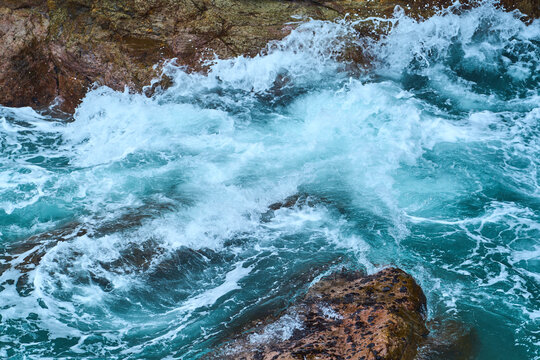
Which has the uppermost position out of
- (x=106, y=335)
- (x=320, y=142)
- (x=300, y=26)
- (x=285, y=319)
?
(x=300, y=26)

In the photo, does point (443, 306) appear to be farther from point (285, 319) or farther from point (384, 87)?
point (384, 87)

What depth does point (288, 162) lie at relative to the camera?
7.51m

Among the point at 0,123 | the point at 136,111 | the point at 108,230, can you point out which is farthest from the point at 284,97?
the point at 0,123

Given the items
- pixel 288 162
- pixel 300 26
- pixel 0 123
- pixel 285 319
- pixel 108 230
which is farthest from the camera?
pixel 300 26

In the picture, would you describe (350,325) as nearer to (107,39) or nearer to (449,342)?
(449,342)

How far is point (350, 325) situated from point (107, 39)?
711 cm

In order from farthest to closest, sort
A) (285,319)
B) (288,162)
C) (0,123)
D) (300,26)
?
(300,26), (0,123), (288,162), (285,319)

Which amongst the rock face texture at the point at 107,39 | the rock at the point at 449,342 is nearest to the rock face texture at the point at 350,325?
the rock at the point at 449,342

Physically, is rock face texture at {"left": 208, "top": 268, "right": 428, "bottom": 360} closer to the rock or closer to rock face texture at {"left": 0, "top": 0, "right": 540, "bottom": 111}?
the rock

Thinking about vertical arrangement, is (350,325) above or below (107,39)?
below

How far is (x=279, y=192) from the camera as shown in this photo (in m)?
6.86

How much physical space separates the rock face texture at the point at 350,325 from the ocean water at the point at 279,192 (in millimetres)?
173

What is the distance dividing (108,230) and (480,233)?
4554 mm

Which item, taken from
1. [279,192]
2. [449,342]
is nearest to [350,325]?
[449,342]
